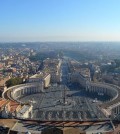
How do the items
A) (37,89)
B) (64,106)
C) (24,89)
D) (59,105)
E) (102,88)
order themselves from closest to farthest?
(64,106) → (59,105) → (102,88) → (24,89) → (37,89)

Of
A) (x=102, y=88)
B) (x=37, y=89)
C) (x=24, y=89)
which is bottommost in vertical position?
(x=37, y=89)

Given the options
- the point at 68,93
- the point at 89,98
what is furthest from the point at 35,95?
the point at 89,98

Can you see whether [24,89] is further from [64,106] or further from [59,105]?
[64,106]

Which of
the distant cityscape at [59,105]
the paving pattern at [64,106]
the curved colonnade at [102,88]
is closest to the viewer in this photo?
the distant cityscape at [59,105]

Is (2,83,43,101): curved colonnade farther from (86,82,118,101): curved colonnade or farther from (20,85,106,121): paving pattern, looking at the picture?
(86,82,118,101): curved colonnade

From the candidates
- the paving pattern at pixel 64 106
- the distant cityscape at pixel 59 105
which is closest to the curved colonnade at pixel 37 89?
the distant cityscape at pixel 59 105

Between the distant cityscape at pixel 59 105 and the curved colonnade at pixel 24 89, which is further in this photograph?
the curved colonnade at pixel 24 89

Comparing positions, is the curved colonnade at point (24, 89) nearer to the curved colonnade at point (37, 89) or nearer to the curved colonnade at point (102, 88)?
the curved colonnade at point (37, 89)

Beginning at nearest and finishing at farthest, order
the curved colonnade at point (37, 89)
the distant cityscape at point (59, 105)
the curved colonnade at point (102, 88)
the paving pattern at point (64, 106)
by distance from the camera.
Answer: the distant cityscape at point (59, 105) → the paving pattern at point (64, 106) → the curved colonnade at point (37, 89) → the curved colonnade at point (102, 88)

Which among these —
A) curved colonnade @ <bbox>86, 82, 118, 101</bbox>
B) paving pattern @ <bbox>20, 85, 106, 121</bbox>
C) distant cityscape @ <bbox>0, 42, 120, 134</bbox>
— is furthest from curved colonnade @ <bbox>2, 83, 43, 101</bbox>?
curved colonnade @ <bbox>86, 82, 118, 101</bbox>

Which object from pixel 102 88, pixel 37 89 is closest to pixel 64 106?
pixel 102 88

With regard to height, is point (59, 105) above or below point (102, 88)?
below

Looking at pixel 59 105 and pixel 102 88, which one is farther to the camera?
pixel 102 88
